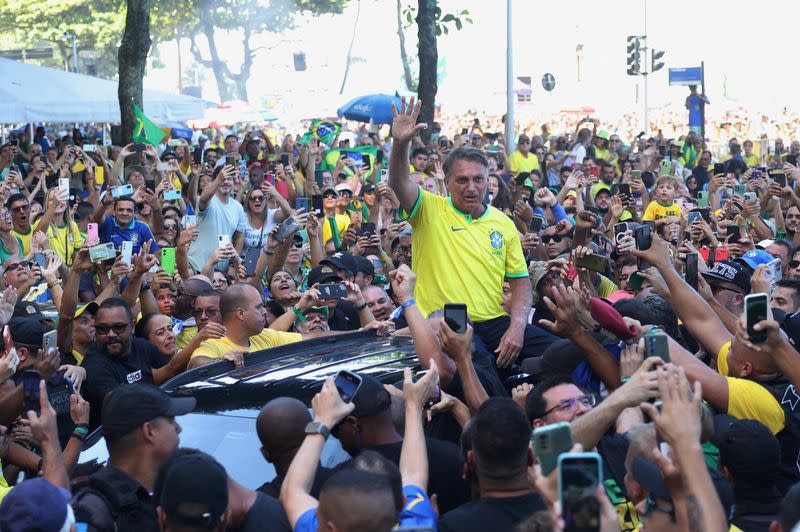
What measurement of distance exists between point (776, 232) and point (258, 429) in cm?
901

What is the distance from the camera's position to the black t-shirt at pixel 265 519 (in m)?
3.65

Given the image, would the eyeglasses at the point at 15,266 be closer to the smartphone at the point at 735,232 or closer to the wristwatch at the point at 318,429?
the wristwatch at the point at 318,429

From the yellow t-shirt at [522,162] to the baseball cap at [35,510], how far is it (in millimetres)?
17190

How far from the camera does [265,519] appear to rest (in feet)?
12.0

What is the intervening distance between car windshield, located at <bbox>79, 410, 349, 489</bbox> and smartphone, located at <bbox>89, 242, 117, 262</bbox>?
8.80 feet

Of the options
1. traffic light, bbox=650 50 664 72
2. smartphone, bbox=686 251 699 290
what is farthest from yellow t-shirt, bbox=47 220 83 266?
traffic light, bbox=650 50 664 72

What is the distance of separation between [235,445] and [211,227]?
282 inches

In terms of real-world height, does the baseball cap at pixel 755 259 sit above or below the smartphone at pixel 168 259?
above

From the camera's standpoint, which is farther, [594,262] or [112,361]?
[112,361]

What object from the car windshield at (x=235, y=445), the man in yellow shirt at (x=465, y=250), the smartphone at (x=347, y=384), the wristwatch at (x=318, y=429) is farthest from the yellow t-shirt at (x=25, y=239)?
the wristwatch at (x=318, y=429)

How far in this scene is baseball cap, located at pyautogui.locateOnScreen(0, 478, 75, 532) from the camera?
3.21 meters

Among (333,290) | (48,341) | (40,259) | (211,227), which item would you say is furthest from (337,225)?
(48,341)

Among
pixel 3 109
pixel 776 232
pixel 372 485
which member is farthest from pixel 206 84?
pixel 372 485

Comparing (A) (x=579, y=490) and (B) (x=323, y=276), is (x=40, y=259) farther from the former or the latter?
(A) (x=579, y=490)
